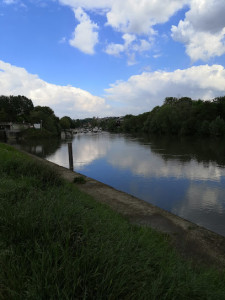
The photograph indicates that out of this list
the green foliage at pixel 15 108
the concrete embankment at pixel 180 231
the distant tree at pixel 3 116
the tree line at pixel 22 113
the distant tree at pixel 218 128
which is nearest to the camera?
the concrete embankment at pixel 180 231

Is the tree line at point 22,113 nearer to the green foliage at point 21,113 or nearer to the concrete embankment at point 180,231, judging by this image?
the green foliage at point 21,113

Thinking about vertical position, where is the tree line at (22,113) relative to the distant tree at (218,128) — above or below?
above

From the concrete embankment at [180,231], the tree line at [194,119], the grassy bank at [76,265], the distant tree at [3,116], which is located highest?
the distant tree at [3,116]

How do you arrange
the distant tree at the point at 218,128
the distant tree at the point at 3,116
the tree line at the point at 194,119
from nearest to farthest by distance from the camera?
the distant tree at the point at 218,128 → the tree line at the point at 194,119 → the distant tree at the point at 3,116

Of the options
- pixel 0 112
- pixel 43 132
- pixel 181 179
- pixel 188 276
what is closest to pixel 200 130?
pixel 181 179

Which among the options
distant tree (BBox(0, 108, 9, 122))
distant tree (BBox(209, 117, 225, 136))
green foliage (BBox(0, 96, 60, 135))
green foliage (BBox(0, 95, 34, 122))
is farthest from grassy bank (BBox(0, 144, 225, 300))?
green foliage (BBox(0, 95, 34, 122))

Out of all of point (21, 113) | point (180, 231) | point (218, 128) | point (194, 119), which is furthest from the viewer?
point (21, 113)

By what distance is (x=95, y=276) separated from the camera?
223 cm

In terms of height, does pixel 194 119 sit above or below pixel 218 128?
above

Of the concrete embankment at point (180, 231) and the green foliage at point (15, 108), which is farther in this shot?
the green foliage at point (15, 108)

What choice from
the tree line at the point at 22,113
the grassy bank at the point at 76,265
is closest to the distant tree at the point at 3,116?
the tree line at the point at 22,113

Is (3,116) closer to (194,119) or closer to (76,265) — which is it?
(194,119)

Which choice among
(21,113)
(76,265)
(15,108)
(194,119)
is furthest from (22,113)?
(76,265)

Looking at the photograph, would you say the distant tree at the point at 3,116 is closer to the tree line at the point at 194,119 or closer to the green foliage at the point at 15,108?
the green foliage at the point at 15,108
